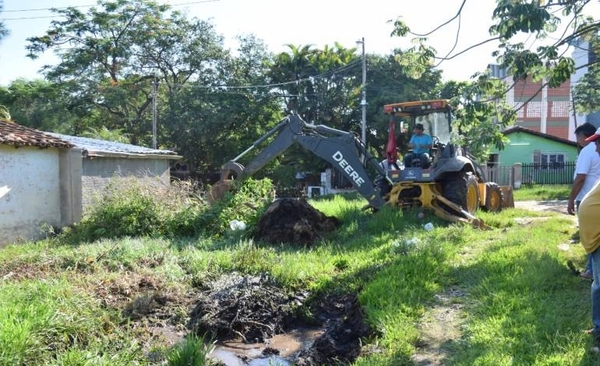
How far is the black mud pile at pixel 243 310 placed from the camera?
6059 mm

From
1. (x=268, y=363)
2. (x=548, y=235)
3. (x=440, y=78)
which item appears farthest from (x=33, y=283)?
(x=440, y=78)

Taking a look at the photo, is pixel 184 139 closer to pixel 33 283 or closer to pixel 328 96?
pixel 328 96

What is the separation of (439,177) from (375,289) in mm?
5488

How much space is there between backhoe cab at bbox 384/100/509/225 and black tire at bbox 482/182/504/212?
2.38 ft

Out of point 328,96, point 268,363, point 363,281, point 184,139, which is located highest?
point 328,96

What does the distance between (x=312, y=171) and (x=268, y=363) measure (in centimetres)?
2189

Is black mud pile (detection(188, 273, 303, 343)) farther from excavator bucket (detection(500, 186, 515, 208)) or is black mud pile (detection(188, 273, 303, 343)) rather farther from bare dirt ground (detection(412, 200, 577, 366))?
excavator bucket (detection(500, 186, 515, 208))

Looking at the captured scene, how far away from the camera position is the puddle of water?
5438 millimetres

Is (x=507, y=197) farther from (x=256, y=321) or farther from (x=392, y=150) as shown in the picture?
(x=256, y=321)

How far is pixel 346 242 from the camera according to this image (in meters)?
9.94

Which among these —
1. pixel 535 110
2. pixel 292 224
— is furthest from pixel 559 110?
pixel 292 224

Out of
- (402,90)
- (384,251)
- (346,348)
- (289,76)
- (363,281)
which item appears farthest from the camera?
(289,76)

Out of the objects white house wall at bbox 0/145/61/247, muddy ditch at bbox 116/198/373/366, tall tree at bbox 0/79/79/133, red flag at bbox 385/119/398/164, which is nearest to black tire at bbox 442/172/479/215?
red flag at bbox 385/119/398/164

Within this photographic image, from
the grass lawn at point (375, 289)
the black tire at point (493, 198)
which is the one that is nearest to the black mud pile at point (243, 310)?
the grass lawn at point (375, 289)
